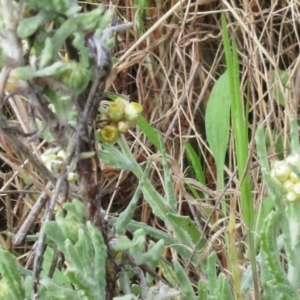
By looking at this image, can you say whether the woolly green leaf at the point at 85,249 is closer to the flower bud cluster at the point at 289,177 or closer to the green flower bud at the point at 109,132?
the green flower bud at the point at 109,132

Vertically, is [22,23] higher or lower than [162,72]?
higher

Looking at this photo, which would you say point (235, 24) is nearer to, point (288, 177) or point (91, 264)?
point (288, 177)

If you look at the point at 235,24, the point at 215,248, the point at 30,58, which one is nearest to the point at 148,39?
the point at 235,24

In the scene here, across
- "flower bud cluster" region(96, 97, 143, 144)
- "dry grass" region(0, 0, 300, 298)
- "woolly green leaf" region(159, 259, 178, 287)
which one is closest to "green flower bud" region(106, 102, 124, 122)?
"flower bud cluster" region(96, 97, 143, 144)

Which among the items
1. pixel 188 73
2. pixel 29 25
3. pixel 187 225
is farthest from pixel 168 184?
pixel 188 73

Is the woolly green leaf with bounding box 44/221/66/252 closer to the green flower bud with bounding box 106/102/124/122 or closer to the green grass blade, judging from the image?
the green flower bud with bounding box 106/102/124/122

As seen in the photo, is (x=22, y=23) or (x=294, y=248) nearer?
(x=22, y=23)

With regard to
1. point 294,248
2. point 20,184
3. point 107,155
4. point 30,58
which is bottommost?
point 20,184

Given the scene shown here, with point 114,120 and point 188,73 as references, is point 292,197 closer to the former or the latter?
point 114,120
